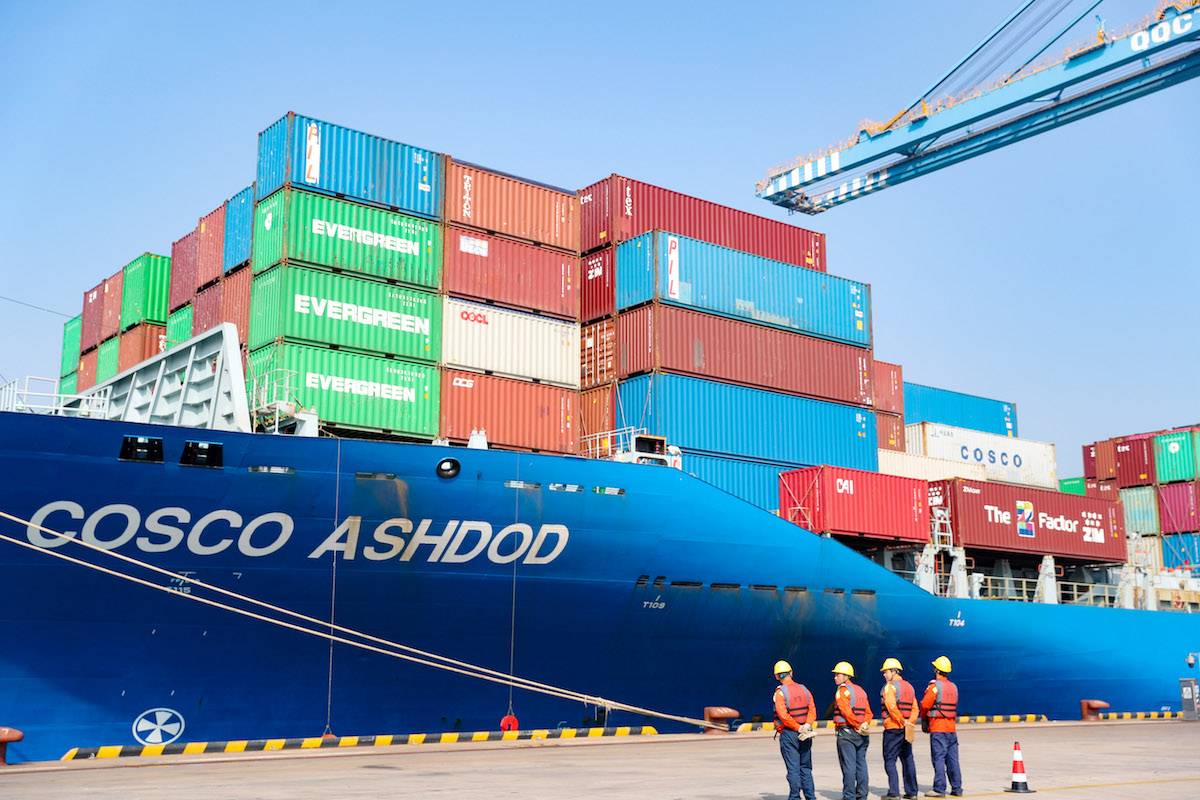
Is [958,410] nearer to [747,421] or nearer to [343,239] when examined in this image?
[747,421]

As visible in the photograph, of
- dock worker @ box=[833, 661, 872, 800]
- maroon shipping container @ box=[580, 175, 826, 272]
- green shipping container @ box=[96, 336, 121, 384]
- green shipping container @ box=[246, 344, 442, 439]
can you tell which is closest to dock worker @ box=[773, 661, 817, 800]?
dock worker @ box=[833, 661, 872, 800]

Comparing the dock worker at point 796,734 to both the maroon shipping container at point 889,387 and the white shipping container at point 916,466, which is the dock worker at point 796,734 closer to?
the white shipping container at point 916,466

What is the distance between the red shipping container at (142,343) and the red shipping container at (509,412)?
9.06m

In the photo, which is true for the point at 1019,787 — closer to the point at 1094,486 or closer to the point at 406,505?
the point at 406,505

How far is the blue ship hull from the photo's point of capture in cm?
1678

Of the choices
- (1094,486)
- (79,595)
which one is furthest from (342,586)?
(1094,486)

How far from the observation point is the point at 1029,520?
30625 millimetres

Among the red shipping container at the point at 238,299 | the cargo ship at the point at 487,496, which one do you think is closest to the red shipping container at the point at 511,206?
the cargo ship at the point at 487,496

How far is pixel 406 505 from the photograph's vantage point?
18938mm

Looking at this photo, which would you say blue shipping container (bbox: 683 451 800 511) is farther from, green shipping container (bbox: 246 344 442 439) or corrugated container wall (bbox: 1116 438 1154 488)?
corrugated container wall (bbox: 1116 438 1154 488)

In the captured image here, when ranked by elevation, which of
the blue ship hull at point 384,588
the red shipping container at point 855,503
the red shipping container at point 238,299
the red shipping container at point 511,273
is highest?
the red shipping container at point 511,273

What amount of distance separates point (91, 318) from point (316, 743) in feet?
60.5

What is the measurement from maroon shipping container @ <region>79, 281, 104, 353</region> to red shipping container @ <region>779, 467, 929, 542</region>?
18821 millimetres

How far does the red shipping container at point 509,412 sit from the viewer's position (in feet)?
78.1
